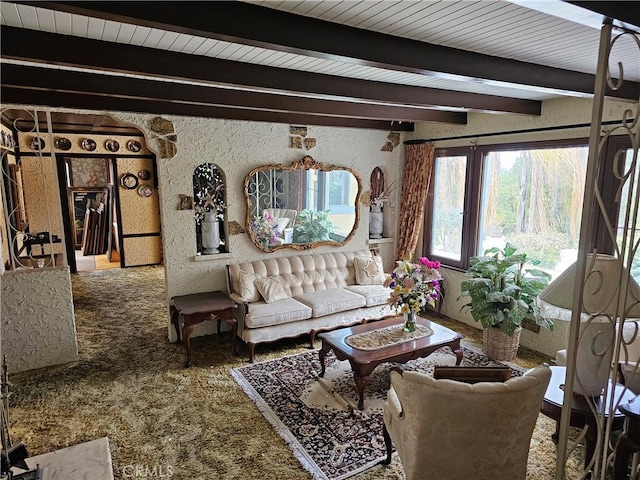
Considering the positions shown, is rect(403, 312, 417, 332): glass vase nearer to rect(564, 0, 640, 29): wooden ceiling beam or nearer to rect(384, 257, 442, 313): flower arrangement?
rect(384, 257, 442, 313): flower arrangement

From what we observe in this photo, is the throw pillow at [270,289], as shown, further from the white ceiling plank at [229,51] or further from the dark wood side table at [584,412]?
the dark wood side table at [584,412]

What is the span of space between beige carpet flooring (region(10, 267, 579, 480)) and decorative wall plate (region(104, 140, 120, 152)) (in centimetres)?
414

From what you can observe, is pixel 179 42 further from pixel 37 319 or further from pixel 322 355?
pixel 37 319

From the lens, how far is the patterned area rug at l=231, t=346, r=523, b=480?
2715mm

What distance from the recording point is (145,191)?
27.1 feet

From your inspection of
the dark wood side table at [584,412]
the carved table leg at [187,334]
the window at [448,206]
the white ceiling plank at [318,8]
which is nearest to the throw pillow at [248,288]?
the carved table leg at [187,334]

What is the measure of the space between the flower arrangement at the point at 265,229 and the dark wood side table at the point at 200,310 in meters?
0.83

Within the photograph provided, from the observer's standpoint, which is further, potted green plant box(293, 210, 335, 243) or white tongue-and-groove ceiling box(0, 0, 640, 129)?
potted green plant box(293, 210, 335, 243)

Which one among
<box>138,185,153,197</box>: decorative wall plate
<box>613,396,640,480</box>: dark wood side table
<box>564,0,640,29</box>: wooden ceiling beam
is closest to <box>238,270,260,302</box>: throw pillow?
<box>613,396,640,480</box>: dark wood side table

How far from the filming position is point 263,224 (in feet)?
16.4

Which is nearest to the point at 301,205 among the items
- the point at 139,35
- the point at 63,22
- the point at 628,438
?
the point at 139,35

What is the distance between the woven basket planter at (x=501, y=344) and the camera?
4145mm

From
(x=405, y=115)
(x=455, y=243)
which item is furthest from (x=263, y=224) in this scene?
(x=455, y=243)
